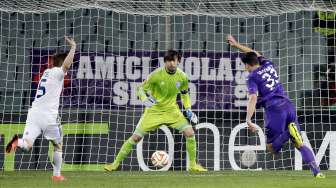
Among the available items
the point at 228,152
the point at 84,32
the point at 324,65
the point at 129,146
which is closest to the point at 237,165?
the point at 228,152

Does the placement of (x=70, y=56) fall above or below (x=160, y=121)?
above

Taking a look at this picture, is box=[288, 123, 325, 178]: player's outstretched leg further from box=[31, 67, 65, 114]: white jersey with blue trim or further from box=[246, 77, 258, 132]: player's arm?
box=[31, 67, 65, 114]: white jersey with blue trim

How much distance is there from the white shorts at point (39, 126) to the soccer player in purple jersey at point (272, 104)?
2.72 meters

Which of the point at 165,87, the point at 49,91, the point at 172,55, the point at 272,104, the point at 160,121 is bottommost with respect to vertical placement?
the point at 160,121

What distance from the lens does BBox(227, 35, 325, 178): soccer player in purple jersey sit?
9875mm

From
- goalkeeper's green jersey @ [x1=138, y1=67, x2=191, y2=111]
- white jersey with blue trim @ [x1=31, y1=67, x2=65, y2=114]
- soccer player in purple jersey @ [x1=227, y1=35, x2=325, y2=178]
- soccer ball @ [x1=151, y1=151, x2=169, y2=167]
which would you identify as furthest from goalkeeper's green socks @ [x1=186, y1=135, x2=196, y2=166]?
white jersey with blue trim @ [x1=31, y1=67, x2=65, y2=114]

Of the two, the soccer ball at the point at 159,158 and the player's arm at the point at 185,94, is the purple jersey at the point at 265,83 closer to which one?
the player's arm at the point at 185,94

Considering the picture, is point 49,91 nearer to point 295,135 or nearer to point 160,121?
point 160,121

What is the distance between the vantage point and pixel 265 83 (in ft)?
32.9

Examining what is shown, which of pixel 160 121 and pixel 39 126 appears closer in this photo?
pixel 39 126

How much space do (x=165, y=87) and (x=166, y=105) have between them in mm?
325

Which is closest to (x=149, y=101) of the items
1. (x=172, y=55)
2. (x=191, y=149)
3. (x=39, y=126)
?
(x=172, y=55)

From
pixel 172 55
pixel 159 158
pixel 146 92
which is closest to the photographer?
pixel 172 55

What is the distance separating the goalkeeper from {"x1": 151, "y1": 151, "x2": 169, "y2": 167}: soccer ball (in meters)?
1.01
